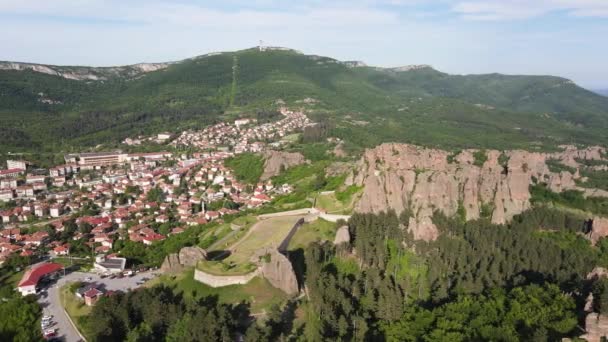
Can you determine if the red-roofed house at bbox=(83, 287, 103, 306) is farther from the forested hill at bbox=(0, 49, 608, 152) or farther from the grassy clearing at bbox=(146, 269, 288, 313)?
the forested hill at bbox=(0, 49, 608, 152)

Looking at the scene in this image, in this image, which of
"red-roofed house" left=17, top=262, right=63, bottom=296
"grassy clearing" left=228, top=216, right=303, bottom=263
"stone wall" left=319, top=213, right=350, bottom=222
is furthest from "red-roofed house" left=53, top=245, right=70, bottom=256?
"stone wall" left=319, top=213, right=350, bottom=222

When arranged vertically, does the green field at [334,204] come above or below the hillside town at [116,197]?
above

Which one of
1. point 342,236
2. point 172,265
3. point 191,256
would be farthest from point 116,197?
point 342,236

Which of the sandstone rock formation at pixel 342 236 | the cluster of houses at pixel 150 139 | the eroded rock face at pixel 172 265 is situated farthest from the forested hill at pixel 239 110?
the eroded rock face at pixel 172 265

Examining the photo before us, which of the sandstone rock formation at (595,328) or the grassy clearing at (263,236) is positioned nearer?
the sandstone rock formation at (595,328)

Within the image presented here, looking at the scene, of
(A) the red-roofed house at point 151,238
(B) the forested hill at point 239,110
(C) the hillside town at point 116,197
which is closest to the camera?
(A) the red-roofed house at point 151,238

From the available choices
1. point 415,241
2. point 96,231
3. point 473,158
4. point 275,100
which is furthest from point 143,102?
point 415,241

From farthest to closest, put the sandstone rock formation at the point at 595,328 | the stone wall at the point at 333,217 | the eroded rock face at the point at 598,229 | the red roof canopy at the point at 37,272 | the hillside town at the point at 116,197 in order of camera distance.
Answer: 1. the hillside town at the point at 116,197
2. the stone wall at the point at 333,217
3. the eroded rock face at the point at 598,229
4. the red roof canopy at the point at 37,272
5. the sandstone rock formation at the point at 595,328

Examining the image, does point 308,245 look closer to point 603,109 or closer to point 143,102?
Result: point 143,102

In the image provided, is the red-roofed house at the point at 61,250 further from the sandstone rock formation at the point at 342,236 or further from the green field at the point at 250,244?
the sandstone rock formation at the point at 342,236
